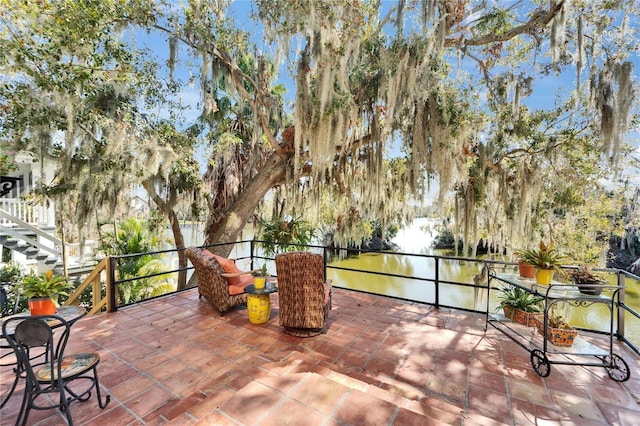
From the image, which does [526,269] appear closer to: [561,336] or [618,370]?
[561,336]

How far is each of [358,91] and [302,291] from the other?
316cm

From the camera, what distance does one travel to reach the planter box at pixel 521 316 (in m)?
2.79

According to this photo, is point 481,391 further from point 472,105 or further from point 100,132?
point 100,132

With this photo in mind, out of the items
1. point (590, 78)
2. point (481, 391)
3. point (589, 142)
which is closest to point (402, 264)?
point (589, 142)

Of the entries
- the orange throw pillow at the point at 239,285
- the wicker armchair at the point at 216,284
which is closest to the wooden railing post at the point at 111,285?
the wicker armchair at the point at 216,284

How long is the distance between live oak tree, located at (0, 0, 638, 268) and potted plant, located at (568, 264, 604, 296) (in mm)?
2077

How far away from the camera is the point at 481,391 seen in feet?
6.41

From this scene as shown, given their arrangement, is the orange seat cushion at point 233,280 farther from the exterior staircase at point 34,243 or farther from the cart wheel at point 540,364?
the exterior staircase at point 34,243

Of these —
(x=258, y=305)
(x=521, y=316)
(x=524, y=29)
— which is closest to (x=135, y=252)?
(x=258, y=305)

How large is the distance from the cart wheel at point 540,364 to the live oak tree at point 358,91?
97.2 inches

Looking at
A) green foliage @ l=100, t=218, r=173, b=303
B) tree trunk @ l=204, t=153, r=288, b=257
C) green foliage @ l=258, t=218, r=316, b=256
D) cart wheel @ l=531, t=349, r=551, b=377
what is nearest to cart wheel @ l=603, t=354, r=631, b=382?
cart wheel @ l=531, t=349, r=551, b=377

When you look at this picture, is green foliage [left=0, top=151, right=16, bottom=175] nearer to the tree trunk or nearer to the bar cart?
the tree trunk

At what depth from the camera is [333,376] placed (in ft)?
6.38

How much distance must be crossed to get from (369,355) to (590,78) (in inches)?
172
